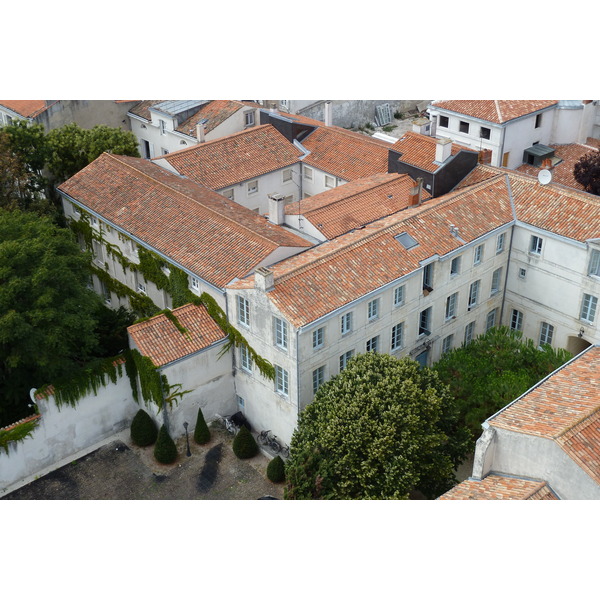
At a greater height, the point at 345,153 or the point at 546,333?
the point at 345,153

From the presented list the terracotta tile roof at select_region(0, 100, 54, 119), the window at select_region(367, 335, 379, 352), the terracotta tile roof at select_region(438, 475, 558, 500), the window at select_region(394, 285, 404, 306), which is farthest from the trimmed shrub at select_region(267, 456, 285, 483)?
the terracotta tile roof at select_region(0, 100, 54, 119)

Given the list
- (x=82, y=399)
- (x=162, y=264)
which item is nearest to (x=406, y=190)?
(x=162, y=264)

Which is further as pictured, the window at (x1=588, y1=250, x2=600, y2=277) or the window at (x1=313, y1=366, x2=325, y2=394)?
the window at (x1=588, y1=250, x2=600, y2=277)

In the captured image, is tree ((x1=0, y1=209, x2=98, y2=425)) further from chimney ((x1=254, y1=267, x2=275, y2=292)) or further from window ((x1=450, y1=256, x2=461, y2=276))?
window ((x1=450, y1=256, x2=461, y2=276))

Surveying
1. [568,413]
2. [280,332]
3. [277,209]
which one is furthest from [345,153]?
[568,413]

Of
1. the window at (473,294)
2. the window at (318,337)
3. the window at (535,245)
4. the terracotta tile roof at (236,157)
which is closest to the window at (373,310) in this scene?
the window at (318,337)

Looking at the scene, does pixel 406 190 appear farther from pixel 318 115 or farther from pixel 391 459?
pixel 318 115

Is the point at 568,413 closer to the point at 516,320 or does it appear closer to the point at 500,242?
the point at 500,242

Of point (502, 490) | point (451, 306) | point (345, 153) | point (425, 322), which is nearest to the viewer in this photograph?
point (502, 490)
